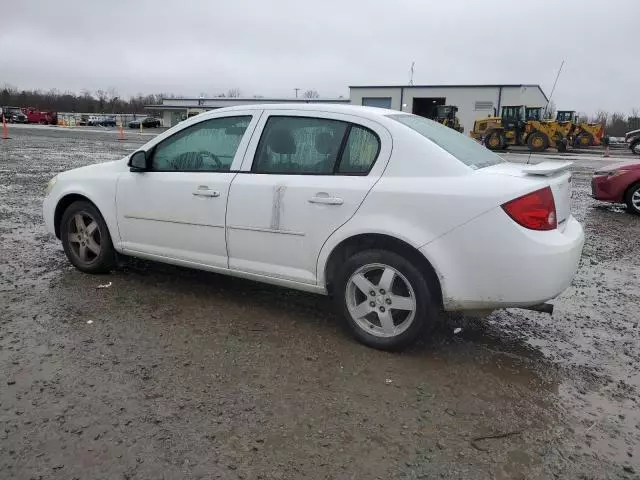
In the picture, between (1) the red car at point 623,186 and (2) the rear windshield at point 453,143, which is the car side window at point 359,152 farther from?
(1) the red car at point 623,186

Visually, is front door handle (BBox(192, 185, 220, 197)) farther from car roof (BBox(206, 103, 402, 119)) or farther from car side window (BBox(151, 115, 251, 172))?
car roof (BBox(206, 103, 402, 119))

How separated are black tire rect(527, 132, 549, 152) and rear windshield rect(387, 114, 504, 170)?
26.8m

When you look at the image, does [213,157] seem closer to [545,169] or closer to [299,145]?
[299,145]

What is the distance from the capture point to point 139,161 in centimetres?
450

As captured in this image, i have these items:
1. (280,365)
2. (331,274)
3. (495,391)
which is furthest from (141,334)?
(495,391)

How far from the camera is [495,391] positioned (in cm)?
309

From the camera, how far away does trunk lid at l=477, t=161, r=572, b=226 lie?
333 centimetres

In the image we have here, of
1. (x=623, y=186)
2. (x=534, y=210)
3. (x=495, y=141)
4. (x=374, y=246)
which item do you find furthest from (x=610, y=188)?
(x=495, y=141)

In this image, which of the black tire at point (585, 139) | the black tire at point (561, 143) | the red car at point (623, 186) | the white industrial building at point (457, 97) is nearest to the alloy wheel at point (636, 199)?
the red car at point (623, 186)

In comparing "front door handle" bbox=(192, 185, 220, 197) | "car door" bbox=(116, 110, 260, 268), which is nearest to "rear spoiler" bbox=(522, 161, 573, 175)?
"car door" bbox=(116, 110, 260, 268)

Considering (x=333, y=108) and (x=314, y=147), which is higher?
(x=333, y=108)

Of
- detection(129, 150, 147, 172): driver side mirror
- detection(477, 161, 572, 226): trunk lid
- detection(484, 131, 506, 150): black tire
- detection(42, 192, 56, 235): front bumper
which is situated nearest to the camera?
detection(477, 161, 572, 226): trunk lid

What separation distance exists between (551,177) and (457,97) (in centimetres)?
4655

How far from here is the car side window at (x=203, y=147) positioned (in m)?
4.18
